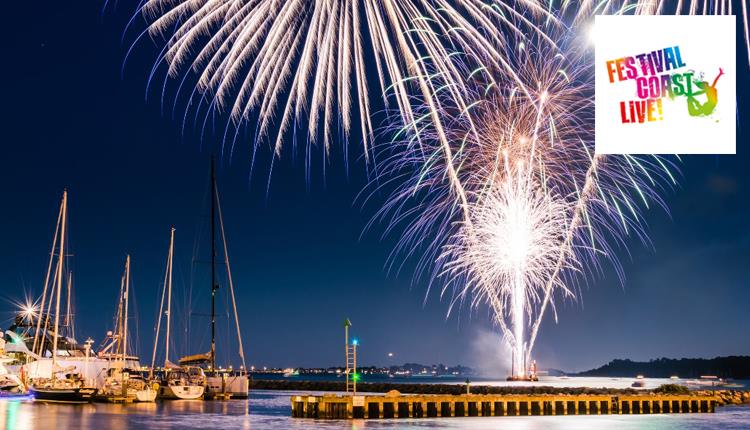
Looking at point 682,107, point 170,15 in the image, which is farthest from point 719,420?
point 170,15

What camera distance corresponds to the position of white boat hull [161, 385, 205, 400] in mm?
67438

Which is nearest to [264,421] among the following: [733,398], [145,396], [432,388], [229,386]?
[145,396]

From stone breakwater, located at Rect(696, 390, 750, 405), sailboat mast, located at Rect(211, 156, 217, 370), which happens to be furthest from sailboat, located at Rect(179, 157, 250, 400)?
stone breakwater, located at Rect(696, 390, 750, 405)

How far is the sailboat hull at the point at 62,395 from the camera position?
191 ft

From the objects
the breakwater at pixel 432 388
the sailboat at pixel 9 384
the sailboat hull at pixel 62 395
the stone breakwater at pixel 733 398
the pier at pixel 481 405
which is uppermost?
the pier at pixel 481 405

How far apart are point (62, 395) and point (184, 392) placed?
11.4 meters

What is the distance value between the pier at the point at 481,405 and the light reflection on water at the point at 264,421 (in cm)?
149

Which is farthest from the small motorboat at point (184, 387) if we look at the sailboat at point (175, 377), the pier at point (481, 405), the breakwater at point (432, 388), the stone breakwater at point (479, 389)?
the breakwater at point (432, 388)

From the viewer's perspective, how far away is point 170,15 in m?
27.9

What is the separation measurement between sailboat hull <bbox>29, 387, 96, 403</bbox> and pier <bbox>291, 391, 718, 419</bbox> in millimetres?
20817

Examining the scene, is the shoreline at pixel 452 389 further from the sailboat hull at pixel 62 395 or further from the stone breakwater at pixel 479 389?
the sailboat hull at pixel 62 395

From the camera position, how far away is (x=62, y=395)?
5825 centimetres

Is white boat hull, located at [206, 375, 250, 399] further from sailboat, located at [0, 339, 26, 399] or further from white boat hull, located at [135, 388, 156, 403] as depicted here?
sailboat, located at [0, 339, 26, 399]

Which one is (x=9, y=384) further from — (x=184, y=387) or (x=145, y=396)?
(x=145, y=396)
